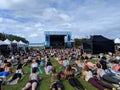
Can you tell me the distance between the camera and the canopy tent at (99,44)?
34500mm

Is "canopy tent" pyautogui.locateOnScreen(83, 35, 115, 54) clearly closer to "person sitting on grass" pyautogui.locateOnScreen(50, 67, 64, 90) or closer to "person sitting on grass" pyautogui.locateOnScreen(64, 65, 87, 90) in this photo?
"person sitting on grass" pyautogui.locateOnScreen(64, 65, 87, 90)

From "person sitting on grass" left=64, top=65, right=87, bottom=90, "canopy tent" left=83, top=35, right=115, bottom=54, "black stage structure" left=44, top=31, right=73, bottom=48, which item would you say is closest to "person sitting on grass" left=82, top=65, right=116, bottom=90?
"person sitting on grass" left=64, top=65, right=87, bottom=90

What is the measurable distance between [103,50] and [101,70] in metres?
23.1

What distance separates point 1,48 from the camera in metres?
33.6

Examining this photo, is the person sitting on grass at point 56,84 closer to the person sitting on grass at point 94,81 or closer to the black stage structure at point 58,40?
the person sitting on grass at point 94,81

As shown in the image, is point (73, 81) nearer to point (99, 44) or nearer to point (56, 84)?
point (56, 84)

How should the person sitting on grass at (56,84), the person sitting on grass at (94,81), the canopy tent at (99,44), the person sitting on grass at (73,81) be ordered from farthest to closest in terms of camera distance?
the canopy tent at (99,44) → the person sitting on grass at (73,81) → the person sitting on grass at (94,81) → the person sitting on grass at (56,84)

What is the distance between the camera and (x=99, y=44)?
3475cm

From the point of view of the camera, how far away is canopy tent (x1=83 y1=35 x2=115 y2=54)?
34500 mm

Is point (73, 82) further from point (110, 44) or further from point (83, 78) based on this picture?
point (110, 44)

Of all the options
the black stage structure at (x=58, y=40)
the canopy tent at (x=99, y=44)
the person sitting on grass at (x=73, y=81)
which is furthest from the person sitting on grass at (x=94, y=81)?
the black stage structure at (x=58, y=40)

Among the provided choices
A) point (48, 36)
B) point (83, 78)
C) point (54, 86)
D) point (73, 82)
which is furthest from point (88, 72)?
point (48, 36)

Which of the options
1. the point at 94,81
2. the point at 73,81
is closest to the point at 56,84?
the point at 73,81

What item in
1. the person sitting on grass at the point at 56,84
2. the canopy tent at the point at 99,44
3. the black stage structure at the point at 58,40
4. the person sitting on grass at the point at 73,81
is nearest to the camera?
the person sitting on grass at the point at 56,84
